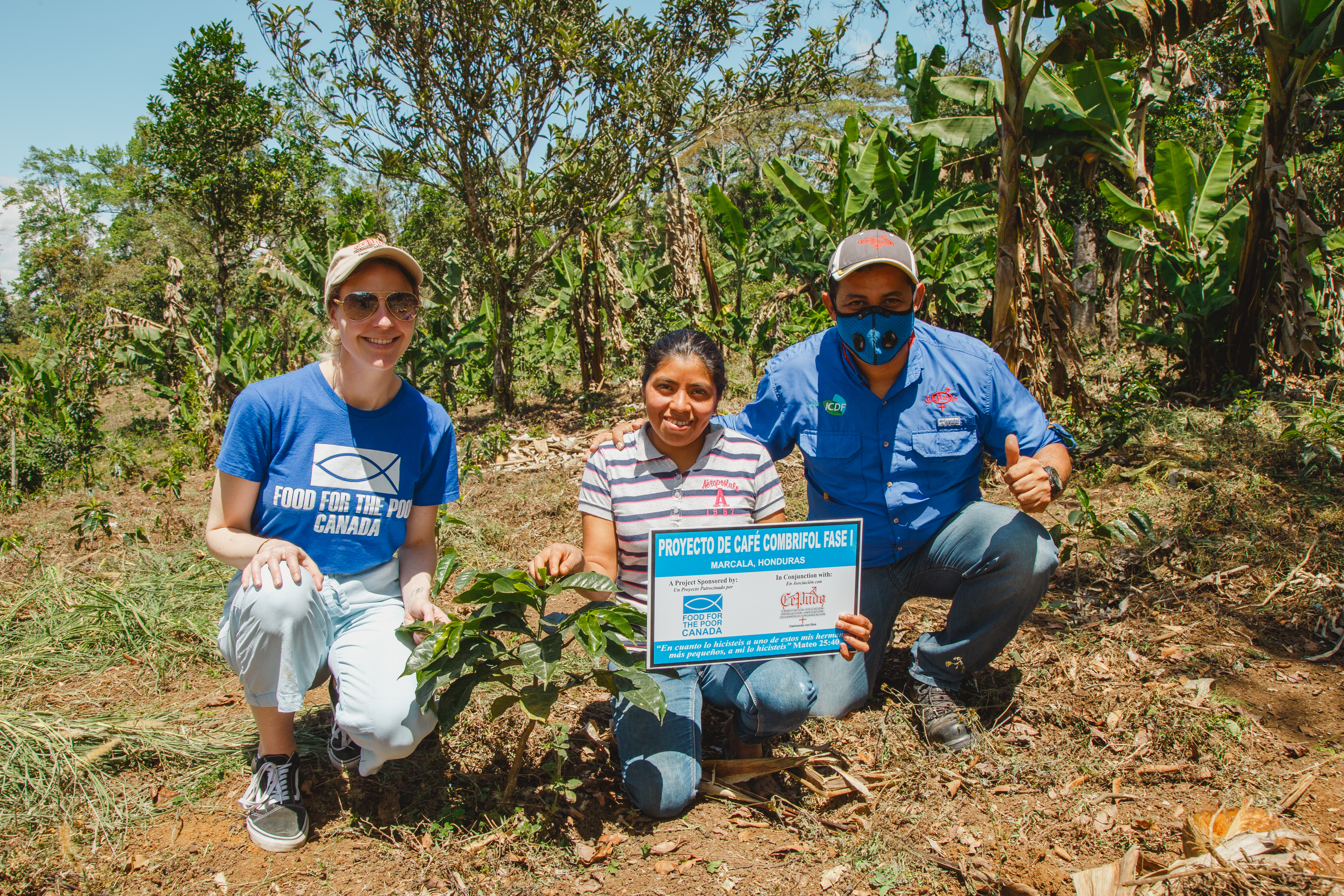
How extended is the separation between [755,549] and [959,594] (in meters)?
1.03

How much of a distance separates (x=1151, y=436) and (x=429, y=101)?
7508 mm

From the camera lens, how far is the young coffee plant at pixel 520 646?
219 cm

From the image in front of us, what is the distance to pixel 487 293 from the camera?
375 inches

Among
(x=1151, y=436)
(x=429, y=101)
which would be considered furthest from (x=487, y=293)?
(x=1151, y=436)

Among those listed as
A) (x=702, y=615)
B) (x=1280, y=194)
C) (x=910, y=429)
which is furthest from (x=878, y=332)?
(x=1280, y=194)

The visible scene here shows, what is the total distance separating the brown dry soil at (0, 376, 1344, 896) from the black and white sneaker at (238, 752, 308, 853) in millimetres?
48

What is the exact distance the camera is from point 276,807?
2396mm

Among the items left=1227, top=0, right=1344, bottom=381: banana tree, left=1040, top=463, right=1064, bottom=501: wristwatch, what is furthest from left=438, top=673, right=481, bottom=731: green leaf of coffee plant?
left=1227, top=0, right=1344, bottom=381: banana tree

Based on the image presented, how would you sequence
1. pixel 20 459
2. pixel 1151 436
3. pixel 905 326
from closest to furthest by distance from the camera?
1. pixel 905 326
2. pixel 1151 436
3. pixel 20 459

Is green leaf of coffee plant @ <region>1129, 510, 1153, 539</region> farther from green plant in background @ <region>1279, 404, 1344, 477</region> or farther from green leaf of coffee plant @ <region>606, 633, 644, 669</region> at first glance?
green leaf of coffee plant @ <region>606, 633, 644, 669</region>

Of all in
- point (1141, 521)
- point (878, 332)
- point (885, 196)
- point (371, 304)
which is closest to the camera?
point (371, 304)

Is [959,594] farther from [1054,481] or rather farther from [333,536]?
[333,536]

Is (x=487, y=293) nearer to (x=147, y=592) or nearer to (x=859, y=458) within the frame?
(x=147, y=592)

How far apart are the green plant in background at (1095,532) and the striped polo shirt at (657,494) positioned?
→ 1.44m
